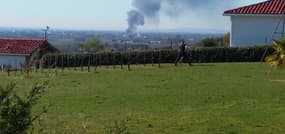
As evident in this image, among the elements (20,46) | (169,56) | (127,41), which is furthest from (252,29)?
(20,46)

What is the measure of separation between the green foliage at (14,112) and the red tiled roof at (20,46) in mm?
58296

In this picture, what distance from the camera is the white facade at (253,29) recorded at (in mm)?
43406

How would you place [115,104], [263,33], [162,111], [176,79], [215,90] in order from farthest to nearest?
1. [263,33]
2. [176,79]
3. [215,90]
4. [115,104]
5. [162,111]

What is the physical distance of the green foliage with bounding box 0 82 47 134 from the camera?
5004mm

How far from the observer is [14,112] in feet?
16.5

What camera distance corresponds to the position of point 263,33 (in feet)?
145

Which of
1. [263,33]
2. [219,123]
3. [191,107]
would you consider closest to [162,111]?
[191,107]

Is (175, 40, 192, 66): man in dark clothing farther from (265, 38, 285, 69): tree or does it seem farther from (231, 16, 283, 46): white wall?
(265, 38, 285, 69): tree

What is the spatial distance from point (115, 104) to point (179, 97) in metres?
2.42

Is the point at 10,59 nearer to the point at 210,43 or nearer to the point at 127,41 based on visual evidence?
the point at 127,41

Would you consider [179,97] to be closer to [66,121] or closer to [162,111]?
[162,111]

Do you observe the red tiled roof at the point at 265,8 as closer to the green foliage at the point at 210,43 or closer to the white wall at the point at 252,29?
the white wall at the point at 252,29

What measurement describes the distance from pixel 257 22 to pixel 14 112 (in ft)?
131

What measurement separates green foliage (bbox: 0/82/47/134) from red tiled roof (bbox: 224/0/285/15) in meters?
38.4
